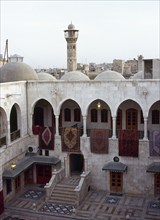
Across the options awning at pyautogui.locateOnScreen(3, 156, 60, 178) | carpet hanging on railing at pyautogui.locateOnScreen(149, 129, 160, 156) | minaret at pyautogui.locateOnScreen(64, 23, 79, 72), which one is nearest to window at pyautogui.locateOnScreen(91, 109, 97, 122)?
awning at pyautogui.locateOnScreen(3, 156, 60, 178)

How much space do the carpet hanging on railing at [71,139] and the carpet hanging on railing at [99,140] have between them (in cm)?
92

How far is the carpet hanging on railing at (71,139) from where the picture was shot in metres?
19.9

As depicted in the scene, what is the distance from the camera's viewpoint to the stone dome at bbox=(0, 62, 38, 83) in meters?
21.2

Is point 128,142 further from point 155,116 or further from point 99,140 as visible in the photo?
point 155,116

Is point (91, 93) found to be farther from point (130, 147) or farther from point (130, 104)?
point (130, 147)

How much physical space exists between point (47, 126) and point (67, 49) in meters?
19.8

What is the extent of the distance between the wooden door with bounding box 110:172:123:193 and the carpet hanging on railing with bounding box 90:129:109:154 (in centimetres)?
148

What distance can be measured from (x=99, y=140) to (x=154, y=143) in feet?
10.5

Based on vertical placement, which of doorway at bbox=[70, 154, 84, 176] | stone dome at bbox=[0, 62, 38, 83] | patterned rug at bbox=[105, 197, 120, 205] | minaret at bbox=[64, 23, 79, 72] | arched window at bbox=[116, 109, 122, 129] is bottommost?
patterned rug at bbox=[105, 197, 120, 205]

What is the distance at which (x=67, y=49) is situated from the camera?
130 ft

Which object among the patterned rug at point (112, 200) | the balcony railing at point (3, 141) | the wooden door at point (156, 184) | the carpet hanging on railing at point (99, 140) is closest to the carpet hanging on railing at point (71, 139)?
the carpet hanging on railing at point (99, 140)

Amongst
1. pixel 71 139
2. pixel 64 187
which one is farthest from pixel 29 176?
pixel 71 139

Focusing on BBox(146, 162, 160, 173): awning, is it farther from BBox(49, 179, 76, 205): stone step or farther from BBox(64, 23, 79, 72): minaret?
BBox(64, 23, 79, 72): minaret

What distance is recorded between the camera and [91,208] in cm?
1756
